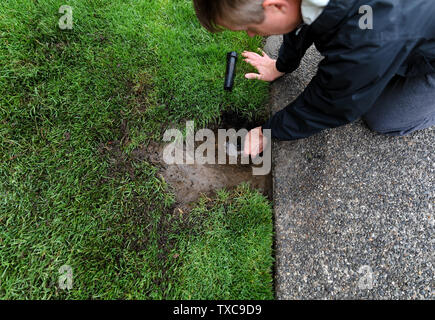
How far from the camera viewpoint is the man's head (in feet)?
3.83

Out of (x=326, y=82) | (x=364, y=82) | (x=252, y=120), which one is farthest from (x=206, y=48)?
(x=364, y=82)

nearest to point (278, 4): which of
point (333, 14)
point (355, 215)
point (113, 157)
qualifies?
point (333, 14)

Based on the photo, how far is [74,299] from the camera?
1766mm

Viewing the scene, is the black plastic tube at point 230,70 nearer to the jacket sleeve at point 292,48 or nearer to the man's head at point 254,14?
the jacket sleeve at point 292,48

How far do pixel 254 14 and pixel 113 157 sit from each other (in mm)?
1431

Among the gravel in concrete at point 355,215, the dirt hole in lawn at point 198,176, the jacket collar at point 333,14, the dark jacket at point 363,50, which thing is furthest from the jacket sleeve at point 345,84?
the dirt hole in lawn at point 198,176

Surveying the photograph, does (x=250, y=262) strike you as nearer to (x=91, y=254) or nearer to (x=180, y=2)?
(x=91, y=254)

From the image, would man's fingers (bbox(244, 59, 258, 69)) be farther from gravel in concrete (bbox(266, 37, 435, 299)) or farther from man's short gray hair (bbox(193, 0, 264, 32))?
man's short gray hair (bbox(193, 0, 264, 32))

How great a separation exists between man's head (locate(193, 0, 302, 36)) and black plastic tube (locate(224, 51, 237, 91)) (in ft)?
3.11

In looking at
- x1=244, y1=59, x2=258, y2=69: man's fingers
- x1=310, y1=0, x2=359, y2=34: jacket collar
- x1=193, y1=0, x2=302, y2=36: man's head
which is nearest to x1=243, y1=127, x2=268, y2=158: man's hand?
x1=244, y1=59, x2=258, y2=69: man's fingers

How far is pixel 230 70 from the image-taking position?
7.52 feet

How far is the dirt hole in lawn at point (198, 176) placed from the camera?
6.92 feet

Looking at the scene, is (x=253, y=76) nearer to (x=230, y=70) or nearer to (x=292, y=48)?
(x=230, y=70)

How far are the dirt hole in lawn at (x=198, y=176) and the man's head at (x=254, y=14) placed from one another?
1.12 m
